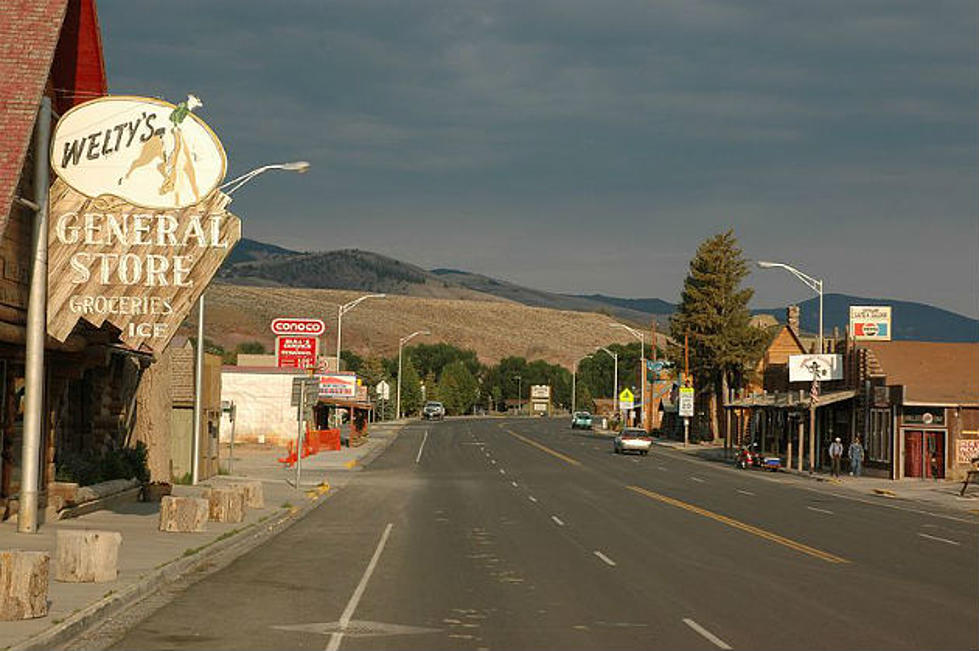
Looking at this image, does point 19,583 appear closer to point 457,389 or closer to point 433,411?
point 433,411

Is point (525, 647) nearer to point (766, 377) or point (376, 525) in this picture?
point (376, 525)

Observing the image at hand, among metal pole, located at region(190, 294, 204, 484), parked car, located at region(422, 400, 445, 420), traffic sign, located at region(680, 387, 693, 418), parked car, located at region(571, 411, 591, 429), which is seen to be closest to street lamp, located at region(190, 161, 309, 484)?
metal pole, located at region(190, 294, 204, 484)

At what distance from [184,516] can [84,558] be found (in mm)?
7666

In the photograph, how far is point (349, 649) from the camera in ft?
41.3

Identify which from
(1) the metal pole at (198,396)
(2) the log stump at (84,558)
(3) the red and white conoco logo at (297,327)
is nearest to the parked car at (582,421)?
(3) the red and white conoco logo at (297,327)

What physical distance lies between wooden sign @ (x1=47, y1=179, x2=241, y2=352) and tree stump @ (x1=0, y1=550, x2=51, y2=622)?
968 cm

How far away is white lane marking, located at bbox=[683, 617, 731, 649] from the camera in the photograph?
12992 millimetres

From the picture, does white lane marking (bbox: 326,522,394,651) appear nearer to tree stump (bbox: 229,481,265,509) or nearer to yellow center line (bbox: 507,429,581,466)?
tree stump (bbox: 229,481,265,509)

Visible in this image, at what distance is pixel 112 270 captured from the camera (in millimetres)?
A: 23281

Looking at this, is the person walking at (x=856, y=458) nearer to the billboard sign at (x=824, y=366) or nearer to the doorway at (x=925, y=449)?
the doorway at (x=925, y=449)

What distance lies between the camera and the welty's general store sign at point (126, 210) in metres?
22.9

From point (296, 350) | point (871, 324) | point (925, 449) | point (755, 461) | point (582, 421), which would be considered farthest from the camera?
point (582, 421)

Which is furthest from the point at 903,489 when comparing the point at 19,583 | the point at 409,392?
the point at 409,392

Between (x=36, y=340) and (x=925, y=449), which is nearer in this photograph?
(x=36, y=340)
